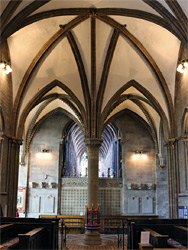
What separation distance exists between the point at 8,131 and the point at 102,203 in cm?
1113

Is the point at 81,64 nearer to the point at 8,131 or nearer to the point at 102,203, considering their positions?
the point at 8,131

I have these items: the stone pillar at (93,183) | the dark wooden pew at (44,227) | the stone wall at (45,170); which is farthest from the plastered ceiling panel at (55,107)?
the dark wooden pew at (44,227)

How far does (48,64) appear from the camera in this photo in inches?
737

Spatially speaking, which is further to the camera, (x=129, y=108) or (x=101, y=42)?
(x=129, y=108)

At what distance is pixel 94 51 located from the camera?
1772 centimetres

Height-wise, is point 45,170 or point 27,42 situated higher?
point 27,42

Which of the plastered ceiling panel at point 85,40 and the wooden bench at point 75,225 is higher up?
the plastered ceiling panel at point 85,40

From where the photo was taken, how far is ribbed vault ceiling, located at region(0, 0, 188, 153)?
560 inches

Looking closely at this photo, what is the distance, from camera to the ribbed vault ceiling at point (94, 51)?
1423cm

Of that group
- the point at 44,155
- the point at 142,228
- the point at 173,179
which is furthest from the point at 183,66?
the point at 44,155

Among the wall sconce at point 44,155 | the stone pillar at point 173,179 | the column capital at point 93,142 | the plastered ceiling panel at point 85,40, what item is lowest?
the stone pillar at point 173,179

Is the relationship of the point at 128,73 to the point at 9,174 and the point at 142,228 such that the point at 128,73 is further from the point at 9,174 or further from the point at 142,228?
the point at 142,228

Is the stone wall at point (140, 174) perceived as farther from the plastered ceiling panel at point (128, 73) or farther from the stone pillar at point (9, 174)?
the stone pillar at point (9, 174)

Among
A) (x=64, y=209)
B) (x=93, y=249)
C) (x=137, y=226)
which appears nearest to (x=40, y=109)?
(x=64, y=209)
